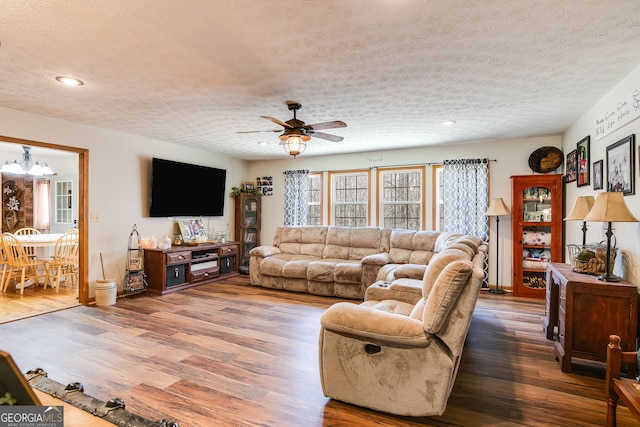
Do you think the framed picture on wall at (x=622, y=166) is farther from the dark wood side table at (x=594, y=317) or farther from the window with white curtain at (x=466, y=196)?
the window with white curtain at (x=466, y=196)

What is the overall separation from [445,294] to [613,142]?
8.64 feet

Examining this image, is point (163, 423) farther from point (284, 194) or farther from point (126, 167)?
point (284, 194)

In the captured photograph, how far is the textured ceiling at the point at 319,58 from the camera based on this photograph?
6.31 feet

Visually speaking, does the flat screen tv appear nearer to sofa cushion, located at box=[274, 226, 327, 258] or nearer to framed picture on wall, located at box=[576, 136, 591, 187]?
sofa cushion, located at box=[274, 226, 327, 258]

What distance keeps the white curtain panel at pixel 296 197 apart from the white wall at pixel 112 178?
2.20 m

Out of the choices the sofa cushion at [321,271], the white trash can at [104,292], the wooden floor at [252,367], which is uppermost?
the sofa cushion at [321,271]

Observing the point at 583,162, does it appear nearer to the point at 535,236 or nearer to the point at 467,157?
the point at 535,236

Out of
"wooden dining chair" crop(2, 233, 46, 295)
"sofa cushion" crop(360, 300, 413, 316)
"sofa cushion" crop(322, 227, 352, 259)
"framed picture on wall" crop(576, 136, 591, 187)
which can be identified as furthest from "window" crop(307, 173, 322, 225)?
"wooden dining chair" crop(2, 233, 46, 295)

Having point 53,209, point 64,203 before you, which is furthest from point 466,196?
point 53,209

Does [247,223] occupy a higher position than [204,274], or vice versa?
[247,223]

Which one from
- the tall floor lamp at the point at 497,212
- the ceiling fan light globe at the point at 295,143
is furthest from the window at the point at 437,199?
the ceiling fan light globe at the point at 295,143

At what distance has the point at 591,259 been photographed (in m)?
2.89

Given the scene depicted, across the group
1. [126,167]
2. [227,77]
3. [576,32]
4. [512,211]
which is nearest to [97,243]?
[126,167]

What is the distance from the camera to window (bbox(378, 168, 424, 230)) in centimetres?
605
